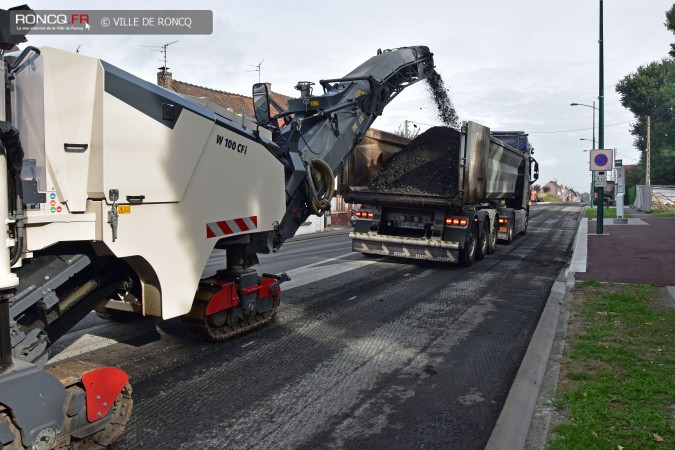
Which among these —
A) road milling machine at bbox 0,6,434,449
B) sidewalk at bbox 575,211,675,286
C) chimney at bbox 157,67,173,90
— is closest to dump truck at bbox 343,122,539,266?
sidewalk at bbox 575,211,675,286

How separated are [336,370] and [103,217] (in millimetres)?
2675

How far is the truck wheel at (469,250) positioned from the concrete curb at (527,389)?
11.0ft

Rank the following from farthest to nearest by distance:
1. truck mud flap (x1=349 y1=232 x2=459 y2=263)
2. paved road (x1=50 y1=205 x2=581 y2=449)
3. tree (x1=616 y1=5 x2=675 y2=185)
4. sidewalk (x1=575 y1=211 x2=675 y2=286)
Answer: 1. tree (x1=616 y1=5 x2=675 y2=185)
2. truck mud flap (x1=349 y1=232 x2=459 y2=263)
3. sidewalk (x1=575 y1=211 x2=675 y2=286)
4. paved road (x1=50 y1=205 x2=581 y2=449)

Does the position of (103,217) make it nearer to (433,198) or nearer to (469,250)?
(433,198)

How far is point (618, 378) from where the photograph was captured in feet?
15.4

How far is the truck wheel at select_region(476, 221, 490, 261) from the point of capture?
12373mm

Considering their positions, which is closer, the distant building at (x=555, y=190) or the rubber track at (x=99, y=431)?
the rubber track at (x=99, y=431)

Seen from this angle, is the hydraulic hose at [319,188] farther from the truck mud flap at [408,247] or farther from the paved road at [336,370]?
the truck mud flap at [408,247]

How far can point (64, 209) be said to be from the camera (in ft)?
11.4

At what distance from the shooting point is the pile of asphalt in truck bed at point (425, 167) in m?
11.1

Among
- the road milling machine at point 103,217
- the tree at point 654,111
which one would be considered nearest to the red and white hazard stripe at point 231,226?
the road milling machine at point 103,217

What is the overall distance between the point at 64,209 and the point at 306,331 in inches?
141

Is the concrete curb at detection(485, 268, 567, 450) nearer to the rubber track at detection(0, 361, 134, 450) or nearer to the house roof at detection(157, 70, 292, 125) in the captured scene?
the rubber track at detection(0, 361, 134, 450)

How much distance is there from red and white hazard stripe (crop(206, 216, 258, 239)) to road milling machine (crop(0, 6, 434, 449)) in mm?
13
